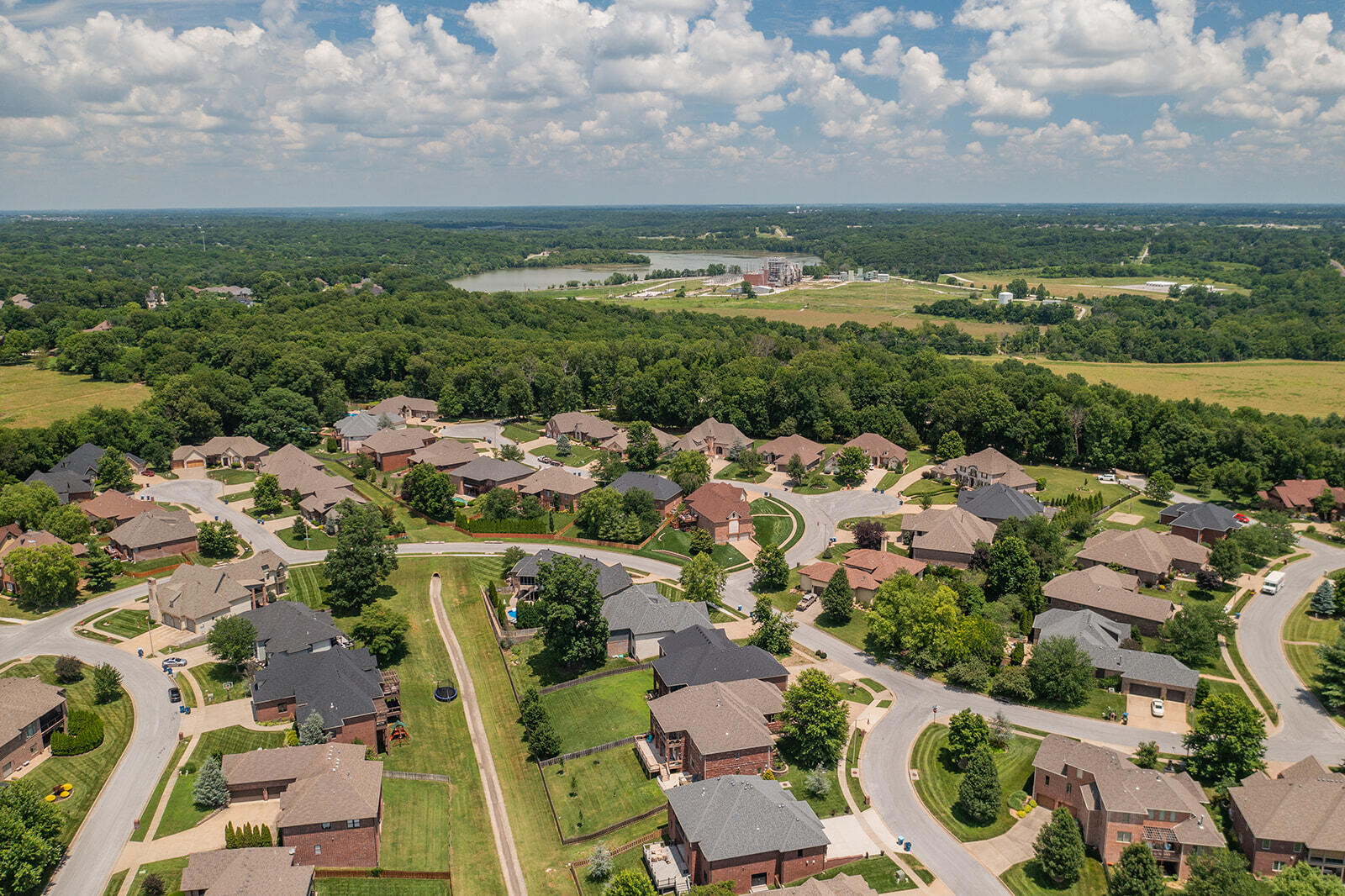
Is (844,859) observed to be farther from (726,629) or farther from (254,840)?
(254,840)

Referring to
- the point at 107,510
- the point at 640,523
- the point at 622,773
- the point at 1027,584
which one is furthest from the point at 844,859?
the point at 107,510

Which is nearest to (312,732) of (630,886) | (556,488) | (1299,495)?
(630,886)

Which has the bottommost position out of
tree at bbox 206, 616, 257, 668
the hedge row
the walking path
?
the walking path

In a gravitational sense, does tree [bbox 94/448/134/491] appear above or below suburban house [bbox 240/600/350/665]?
above

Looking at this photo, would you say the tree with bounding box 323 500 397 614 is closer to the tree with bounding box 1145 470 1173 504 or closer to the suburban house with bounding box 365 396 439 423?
the suburban house with bounding box 365 396 439 423

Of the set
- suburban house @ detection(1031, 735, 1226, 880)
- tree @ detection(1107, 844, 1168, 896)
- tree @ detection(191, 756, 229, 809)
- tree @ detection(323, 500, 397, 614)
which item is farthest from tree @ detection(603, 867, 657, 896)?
tree @ detection(323, 500, 397, 614)
